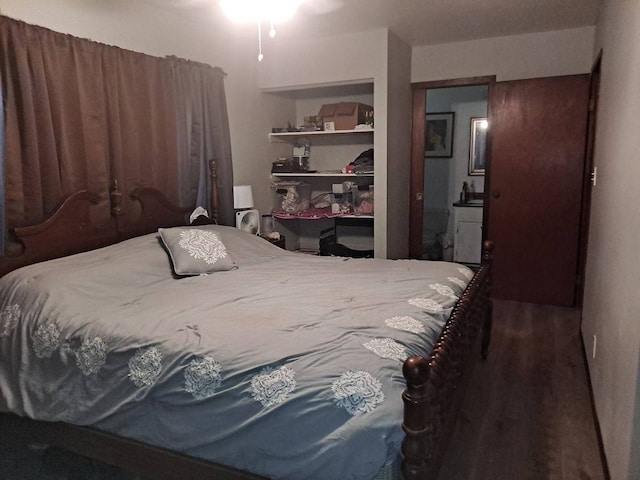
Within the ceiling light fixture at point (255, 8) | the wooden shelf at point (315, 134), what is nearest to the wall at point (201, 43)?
the wooden shelf at point (315, 134)

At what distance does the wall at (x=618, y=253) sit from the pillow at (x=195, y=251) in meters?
1.98

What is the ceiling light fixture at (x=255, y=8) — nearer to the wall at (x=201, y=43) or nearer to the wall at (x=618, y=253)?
the wall at (x=201, y=43)

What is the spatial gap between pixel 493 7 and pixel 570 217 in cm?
190

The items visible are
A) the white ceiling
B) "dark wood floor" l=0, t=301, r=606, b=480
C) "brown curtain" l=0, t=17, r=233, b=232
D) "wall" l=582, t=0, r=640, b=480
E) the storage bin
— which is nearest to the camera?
"wall" l=582, t=0, r=640, b=480

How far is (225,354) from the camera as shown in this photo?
170cm

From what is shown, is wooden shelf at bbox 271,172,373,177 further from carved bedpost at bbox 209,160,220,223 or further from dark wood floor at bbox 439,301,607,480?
dark wood floor at bbox 439,301,607,480

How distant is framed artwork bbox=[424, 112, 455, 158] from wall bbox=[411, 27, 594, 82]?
1.42m

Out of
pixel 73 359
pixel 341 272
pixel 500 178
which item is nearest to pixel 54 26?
pixel 73 359

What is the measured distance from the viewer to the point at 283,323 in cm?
193

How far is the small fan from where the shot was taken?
3996 mm

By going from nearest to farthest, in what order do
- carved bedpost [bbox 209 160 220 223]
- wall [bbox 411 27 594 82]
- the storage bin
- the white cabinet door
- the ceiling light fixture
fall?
the ceiling light fixture → carved bedpost [bbox 209 160 220 223] → wall [bbox 411 27 594 82] → the storage bin → the white cabinet door

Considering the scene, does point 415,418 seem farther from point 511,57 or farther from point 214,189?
point 511,57

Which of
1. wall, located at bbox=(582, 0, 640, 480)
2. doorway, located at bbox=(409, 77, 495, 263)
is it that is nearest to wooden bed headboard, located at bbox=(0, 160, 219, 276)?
wall, located at bbox=(582, 0, 640, 480)

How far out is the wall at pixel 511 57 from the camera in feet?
13.6
